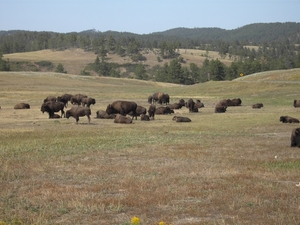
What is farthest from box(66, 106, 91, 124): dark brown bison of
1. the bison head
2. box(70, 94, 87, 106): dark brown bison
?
box(70, 94, 87, 106): dark brown bison

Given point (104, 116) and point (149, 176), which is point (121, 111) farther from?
point (149, 176)

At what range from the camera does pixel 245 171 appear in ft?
46.3

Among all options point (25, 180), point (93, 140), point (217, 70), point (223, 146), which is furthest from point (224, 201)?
point (217, 70)

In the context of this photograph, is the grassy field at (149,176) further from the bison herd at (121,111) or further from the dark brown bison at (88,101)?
the dark brown bison at (88,101)

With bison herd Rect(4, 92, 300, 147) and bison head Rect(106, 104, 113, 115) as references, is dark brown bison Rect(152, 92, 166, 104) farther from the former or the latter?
bison head Rect(106, 104, 113, 115)

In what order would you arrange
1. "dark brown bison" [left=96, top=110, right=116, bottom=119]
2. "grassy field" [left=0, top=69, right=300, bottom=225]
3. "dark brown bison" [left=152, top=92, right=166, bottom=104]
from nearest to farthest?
"grassy field" [left=0, top=69, right=300, bottom=225], "dark brown bison" [left=96, top=110, right=116, bottom=119], "dark brown bison" [left=152, top=92, right=166, bottom=104]

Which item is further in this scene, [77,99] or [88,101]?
[77,99]

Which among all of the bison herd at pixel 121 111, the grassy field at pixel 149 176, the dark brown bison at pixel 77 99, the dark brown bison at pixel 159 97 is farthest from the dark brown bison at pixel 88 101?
the grassy field at pixel 149 176

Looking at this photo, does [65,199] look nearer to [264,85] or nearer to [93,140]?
[93,140]

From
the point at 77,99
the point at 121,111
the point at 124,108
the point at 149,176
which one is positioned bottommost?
the point at 77,99

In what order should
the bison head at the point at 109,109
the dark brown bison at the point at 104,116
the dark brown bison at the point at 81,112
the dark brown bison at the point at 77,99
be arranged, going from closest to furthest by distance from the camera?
the dark brown bison at the point at 81,112 < the dark brown bison at the point at 104,116 < the bison head at the point at 109,109 < the dark brown bison at the point at 77,99

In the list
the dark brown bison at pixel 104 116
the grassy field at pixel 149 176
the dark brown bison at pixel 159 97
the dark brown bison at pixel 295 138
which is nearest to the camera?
the grassy field at pixel 149 176

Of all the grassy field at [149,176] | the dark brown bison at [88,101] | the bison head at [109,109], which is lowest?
the dark brown bison at [88,101]

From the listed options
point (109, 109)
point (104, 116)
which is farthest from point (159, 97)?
point (104, 116)
